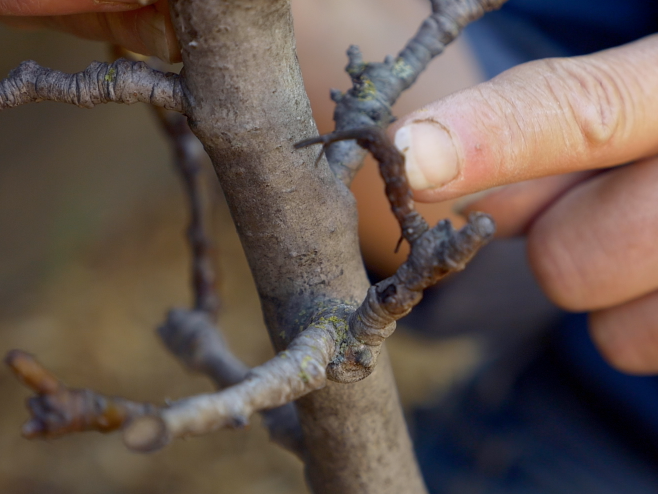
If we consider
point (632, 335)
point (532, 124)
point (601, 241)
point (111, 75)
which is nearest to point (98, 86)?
point (111, 75)

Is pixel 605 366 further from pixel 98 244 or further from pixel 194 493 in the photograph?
pixel 98 244

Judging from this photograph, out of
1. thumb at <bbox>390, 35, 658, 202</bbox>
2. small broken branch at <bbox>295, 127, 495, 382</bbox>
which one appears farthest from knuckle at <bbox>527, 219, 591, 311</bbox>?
small broken branch at <bbox>295, 127, 495, 382</bbox>

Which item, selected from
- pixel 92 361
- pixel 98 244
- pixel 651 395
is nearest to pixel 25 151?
pixel 98 244

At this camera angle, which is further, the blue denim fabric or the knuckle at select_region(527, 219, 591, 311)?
the blue denim fabric

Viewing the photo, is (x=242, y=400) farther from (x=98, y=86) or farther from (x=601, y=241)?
(x=601, y=241)

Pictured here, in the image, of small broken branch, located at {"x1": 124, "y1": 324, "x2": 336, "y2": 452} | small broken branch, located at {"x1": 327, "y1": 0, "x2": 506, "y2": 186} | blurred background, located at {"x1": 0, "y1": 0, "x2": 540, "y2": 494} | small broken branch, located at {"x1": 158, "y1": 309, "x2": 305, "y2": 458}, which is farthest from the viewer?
blurred background, located at {"x1": 0, "y1": 0, "x2": 540, "y2": 494}

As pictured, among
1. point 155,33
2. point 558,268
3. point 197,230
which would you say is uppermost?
point 155,33

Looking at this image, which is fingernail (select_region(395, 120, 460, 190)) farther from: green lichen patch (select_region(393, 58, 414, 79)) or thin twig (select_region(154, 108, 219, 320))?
thin twig (select_region(154, 108, 219, 320))
